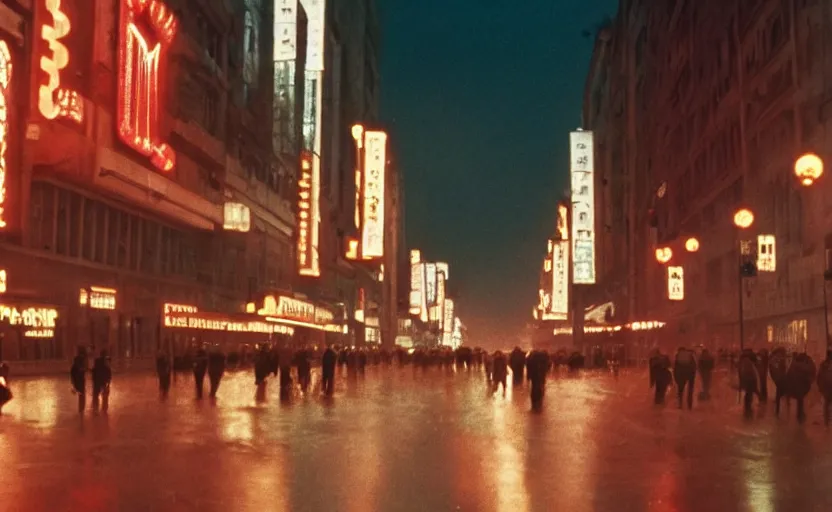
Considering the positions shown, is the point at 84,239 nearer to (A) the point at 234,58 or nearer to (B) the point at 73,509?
(A) the point at 234,58

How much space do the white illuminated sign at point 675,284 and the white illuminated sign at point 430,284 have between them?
109 m

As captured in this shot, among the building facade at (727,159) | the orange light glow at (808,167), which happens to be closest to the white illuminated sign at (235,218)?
the building facade at (727,159)

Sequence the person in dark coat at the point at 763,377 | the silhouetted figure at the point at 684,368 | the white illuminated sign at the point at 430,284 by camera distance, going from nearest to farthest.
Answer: the silhouetted figure at the point at 684,368 → the person in dark coat at the point at 763,377 → the white illuminated sign at the point at 430,284

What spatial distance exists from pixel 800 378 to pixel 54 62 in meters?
26.8

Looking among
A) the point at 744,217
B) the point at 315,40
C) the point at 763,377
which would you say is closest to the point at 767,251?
the point at 744,217

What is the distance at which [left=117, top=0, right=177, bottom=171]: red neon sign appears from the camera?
150 ft

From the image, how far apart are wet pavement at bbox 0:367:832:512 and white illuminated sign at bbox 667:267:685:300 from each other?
42.7 meters

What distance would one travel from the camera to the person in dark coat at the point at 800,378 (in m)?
22.9

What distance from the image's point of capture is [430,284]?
182m

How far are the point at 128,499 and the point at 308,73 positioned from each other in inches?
3521

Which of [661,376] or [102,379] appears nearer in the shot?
[102,379]

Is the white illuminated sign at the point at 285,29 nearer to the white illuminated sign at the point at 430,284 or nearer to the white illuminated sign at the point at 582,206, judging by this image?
the white illuminated sign at the point at 582,206

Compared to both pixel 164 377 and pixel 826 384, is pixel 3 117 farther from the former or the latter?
pixel 826 384

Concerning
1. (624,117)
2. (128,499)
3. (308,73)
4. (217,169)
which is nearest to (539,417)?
(128,499)
